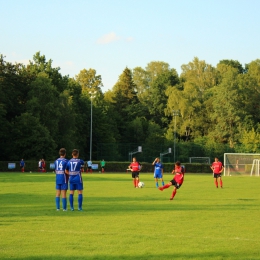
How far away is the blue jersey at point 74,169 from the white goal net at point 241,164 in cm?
4943

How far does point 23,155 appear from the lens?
77812mm

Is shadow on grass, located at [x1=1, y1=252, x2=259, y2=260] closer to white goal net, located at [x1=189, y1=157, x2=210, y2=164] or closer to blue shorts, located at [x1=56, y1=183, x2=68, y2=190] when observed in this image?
blue shorts, located at [x1=56, y1=183, x2=68, y2=190]

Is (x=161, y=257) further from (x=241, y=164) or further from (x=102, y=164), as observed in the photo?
(x=102, y=164)

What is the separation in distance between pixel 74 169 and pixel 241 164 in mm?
50526

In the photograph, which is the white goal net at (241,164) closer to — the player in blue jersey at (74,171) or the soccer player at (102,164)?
the soccer player at (102,164)

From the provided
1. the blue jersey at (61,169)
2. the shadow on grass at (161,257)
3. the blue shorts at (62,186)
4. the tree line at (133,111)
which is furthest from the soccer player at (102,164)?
the shadow on grass at (161,257)

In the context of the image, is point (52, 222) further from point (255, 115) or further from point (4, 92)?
point (255, 115)

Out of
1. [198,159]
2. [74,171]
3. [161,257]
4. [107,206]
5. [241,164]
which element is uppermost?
[198,159]

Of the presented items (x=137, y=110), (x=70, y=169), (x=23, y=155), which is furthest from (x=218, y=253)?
(x=137, y=110)

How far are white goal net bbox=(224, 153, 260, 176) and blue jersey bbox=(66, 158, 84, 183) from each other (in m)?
49.4

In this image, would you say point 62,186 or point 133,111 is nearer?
point 62,186

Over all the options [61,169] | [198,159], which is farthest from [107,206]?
[198,159]

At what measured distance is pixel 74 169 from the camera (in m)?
18.0

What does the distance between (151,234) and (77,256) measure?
3.01 metres
